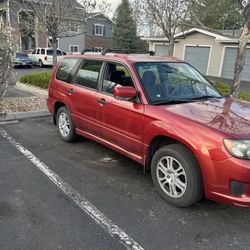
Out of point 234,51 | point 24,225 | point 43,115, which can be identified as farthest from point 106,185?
point 234,51

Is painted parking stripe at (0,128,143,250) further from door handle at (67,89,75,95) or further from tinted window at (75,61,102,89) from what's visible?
tinted window at (75,61,102,89)

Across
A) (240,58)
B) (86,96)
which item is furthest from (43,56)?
(86,96)

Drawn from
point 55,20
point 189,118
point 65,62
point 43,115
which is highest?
point 55,20

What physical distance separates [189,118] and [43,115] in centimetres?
526

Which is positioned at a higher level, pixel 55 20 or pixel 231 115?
pixel 55 20

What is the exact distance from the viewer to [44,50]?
81.9ft

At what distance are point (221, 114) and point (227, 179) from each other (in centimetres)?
87

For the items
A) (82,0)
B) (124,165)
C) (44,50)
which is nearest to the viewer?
(124,165)

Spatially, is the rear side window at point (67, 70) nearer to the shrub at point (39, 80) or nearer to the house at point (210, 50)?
the shrub at point (39, 80)

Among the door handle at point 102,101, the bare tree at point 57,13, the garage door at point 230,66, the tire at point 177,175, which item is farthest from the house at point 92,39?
the tire at point 177,175

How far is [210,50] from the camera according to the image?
21.1m

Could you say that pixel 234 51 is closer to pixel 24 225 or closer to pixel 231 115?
pixel 231 115

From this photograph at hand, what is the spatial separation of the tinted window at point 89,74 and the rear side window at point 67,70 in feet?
0.81

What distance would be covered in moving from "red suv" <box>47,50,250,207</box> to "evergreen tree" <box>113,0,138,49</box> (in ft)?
103
